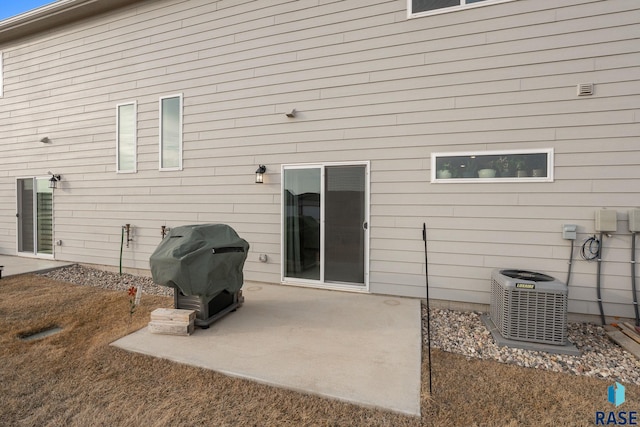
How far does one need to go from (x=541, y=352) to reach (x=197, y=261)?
3479 mm

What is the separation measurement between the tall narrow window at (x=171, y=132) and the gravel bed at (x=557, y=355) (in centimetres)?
502

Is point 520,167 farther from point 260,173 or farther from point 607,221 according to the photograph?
point 260,173

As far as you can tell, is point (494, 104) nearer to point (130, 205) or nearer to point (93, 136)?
point (130, 205)

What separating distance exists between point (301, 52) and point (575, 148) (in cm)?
393

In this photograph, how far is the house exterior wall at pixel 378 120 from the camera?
3301 mm

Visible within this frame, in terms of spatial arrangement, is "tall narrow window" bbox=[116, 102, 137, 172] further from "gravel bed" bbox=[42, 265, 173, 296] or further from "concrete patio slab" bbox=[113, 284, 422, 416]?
"concrete patio slab" bbox=[113, 284, 422, 416]

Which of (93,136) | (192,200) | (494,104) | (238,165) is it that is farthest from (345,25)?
(93,136)

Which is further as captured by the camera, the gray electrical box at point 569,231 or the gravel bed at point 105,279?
the gravel bed at point 105,279

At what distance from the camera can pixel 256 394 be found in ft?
6.71

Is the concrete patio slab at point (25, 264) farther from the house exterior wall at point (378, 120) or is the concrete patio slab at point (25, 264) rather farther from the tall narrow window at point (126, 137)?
the tall narrow window at point (126, 137)

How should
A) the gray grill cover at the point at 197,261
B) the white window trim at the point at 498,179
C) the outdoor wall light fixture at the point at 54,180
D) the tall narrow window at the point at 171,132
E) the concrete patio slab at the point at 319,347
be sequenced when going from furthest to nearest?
1. the outdoor wall light fixture at the point at 54,180
2. the tall narrow window at the point at 171,132
3. the white window trim at the point at 498,179
4. the gray grill cover at the point at 197,261
5. the concrete patio slab at the point at 319,347

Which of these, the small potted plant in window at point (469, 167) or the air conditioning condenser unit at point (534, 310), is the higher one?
the small potted plant in window at point (469, 167)

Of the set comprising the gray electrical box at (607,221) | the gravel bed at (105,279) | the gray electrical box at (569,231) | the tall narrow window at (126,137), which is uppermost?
the tall narrow window at (126,137)

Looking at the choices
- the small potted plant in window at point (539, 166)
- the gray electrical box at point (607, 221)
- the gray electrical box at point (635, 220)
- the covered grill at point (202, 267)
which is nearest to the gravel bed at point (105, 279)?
Answer: the covered grill at point (202, 267)
